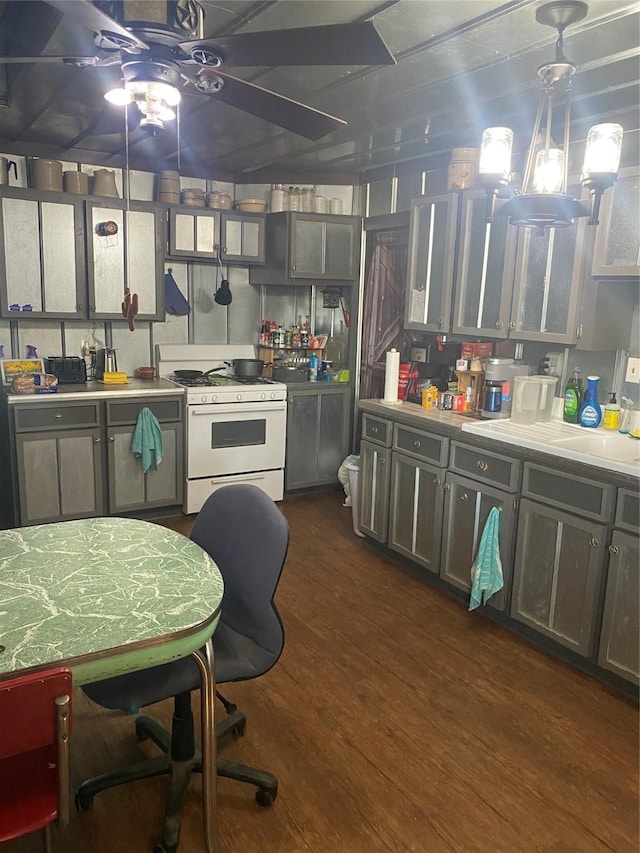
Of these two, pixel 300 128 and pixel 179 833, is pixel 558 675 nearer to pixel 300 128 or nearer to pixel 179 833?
pixel 179 833

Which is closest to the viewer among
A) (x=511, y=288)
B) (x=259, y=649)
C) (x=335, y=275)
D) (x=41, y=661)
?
(x=41, y=661)

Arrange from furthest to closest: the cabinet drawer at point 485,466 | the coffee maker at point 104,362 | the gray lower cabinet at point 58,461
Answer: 1. the coffee maker at point 104,362
2. the gray lower cabinet at point 58,461
3. the cabinet drawer at point 485,466

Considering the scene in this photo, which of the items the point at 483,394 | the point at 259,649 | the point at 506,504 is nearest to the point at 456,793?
the point at 259,649

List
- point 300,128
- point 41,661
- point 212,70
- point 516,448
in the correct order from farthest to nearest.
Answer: point 516,448 → point 300,128 → point 212,70 → point 41,661

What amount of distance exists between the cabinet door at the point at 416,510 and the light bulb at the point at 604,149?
172 cm

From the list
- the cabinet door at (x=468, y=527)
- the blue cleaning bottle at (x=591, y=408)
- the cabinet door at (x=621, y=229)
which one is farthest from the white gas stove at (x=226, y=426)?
the cabinet door at (x=621, y=229)

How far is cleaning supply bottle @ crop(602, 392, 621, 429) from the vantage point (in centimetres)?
323

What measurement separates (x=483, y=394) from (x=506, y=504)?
88cm

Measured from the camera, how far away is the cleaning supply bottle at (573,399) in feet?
11.1

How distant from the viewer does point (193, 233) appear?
4.83 m

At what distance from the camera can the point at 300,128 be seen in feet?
7.43

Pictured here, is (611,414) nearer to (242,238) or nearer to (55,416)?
(242,238)

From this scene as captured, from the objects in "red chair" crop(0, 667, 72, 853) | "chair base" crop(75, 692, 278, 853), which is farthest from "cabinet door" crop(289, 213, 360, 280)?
"red chair" crop(0, 667, 72, 853)

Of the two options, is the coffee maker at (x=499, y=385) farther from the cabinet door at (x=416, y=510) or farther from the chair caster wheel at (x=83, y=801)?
the chair caster wheel at (x=83, y=801)
